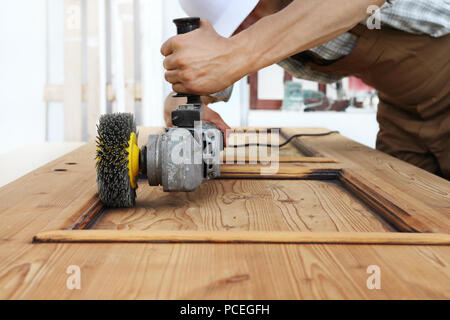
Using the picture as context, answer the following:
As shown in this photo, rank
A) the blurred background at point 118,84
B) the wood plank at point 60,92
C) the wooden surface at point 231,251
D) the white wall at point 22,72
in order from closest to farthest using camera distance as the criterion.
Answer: the wooden surface at point 231,251 → the white wall at point 22,72 → the blurred background at point 118,84 → the wood plank at point 60,92

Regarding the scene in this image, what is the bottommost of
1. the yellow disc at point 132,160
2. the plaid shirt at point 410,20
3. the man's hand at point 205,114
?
the yellow disc at point 132,160

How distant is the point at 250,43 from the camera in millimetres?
884

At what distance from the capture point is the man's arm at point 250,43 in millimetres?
886

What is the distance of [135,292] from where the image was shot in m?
0.44

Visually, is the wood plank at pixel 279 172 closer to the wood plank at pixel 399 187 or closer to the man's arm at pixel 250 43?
the wood plank at pixel 399 187

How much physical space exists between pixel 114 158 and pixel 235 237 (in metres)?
0.27

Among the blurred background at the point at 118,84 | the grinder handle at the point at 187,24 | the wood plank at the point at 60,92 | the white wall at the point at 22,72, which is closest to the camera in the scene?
the grinder handle at the point at 187,24

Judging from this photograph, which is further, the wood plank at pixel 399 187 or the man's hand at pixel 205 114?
the man's hand at pixel 205 114

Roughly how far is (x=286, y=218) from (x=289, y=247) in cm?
15

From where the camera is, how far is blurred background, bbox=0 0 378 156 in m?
2.86

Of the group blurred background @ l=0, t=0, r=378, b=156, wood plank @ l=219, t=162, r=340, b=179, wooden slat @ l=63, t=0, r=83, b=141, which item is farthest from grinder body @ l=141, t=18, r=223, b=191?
wooden slat @ l=63, t=0, r=83, b=141

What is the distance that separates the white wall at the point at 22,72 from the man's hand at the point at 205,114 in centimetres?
148

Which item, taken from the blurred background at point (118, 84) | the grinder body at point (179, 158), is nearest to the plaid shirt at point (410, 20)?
the grinder body at point (179, 158)
